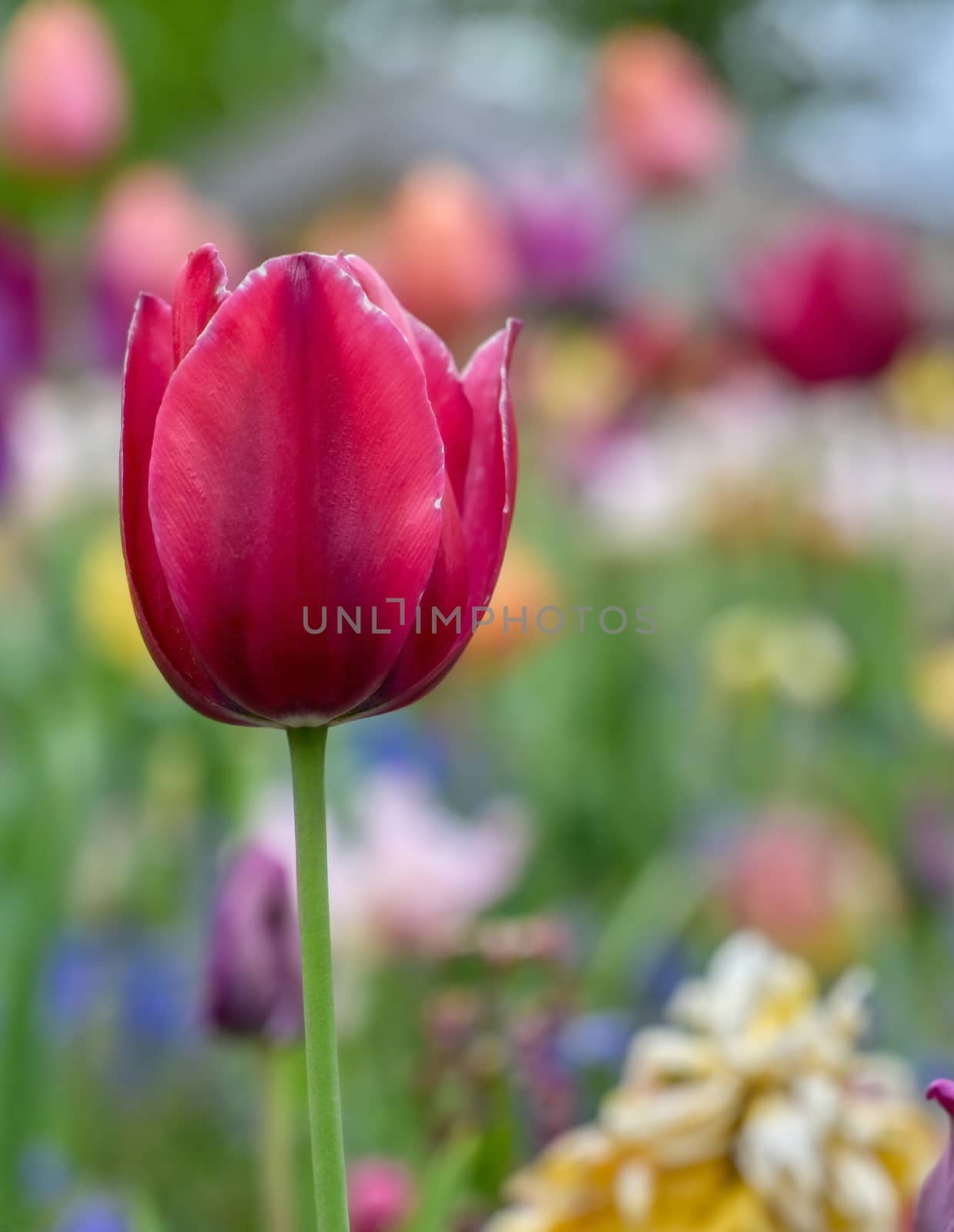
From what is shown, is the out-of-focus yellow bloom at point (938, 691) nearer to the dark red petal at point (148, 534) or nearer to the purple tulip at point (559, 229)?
the purple tulip at point (559, 229)

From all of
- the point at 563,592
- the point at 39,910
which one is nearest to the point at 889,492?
the point at 563,592

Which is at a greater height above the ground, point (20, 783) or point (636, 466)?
point (636, 466)

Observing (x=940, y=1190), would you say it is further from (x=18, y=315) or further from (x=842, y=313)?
(x=18, y=315)

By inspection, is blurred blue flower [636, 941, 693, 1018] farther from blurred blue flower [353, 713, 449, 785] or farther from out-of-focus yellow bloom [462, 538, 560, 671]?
out-of-focus yellow bloom [462, 538, 560, 671]

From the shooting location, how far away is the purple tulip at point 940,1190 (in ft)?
1.02

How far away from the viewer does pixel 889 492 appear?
2174mm

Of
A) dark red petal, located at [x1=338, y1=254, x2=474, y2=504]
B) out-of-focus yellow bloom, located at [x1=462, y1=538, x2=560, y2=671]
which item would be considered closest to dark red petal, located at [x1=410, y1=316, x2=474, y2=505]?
dark red petal, located at [x1=338, y1=254, x2=474, y2=504]

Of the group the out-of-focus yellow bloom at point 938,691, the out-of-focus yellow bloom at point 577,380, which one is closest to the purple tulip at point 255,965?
the out-of-focus yellow bloom at point 938,691

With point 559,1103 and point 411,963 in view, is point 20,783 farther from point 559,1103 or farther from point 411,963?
point 559,1103

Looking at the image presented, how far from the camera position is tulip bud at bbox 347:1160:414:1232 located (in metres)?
0.49

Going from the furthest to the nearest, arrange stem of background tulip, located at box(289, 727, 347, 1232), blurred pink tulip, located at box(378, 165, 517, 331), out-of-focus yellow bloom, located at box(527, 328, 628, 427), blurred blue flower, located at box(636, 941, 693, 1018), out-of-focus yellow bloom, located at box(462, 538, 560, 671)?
out-of-focus yellow bloom, located at box(527, 328, 628, 427) < blurred pink tulip, located at box(378, 165, 517, 331) < out-of-focus yellow bloom, located at box(462, 538, 560, 671) < blurred blue flower, located at box(636, 941, 693, 1018) < stem of background tulip, located at box(289, 727, 347, 1232)

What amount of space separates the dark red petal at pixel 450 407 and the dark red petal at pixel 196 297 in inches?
1.8

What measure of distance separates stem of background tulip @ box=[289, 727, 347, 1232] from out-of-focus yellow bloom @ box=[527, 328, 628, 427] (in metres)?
2.42

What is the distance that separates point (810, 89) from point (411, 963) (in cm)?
1367
